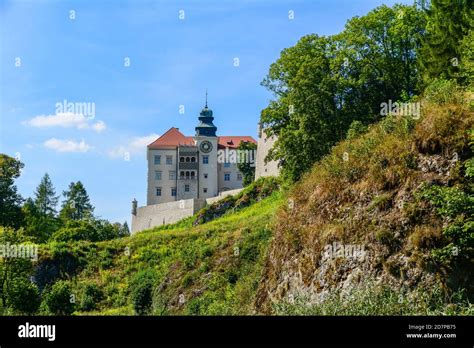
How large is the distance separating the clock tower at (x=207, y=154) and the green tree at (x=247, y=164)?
3621mm

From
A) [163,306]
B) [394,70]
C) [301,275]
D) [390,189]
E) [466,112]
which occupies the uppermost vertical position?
[394,70]

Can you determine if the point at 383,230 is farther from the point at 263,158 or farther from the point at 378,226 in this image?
the point at 263,158

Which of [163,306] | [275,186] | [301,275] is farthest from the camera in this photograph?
[275,186]

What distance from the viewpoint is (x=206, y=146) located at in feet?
285

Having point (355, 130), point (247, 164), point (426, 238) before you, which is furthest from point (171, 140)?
point (426, 238)

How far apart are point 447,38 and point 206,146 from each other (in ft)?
199

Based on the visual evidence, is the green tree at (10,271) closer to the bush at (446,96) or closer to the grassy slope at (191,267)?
the grassy slope at (191,267)

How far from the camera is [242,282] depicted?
29266mm

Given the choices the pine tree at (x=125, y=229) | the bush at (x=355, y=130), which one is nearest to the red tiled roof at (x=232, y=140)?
the pine tree at (x=125, y=229)

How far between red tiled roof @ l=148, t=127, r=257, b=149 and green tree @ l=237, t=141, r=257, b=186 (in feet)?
9.39

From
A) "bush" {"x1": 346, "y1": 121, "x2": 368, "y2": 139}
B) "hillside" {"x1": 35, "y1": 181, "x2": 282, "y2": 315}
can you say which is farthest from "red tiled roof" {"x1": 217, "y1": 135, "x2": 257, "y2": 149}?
"bush" {"x1": 346, "y1": 121, "x2": 368, "y2": 139}
